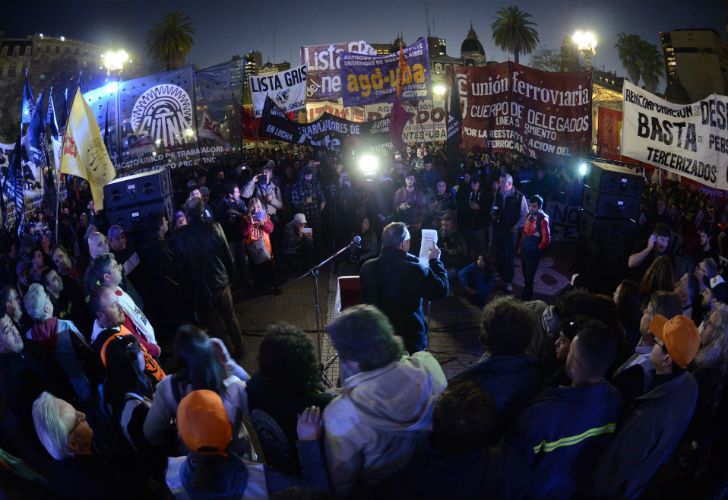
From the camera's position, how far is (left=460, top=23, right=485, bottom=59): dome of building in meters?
93.2

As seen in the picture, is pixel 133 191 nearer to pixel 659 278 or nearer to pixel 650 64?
pixel 659 278

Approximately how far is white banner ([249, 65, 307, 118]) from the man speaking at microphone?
1118 cm

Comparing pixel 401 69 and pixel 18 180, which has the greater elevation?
pixel 401 69

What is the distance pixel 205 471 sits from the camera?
93.7 inches

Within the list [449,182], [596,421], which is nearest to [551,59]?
[449,182]

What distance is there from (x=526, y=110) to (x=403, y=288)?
797 cm

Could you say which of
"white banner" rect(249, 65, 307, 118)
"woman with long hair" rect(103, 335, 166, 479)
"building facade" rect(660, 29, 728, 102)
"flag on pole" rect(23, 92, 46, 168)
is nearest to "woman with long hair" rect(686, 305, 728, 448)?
"woman with long hair" rect(103, 335, 166, 479)

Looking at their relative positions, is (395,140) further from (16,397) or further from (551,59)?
(551,59)

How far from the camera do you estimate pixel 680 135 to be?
8.10 meters

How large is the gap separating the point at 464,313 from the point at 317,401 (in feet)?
19.3

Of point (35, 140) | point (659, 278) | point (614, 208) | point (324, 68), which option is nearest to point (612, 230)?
point (614, 208)

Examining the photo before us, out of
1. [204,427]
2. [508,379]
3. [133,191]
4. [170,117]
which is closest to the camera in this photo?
[204,427]

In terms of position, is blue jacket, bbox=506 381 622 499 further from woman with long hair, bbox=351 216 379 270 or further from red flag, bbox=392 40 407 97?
red flag, bbox=392 40 407 97

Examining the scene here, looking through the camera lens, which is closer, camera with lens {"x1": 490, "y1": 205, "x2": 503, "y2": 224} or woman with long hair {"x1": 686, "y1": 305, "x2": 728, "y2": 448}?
woman with long hair {"x1": 686, "y1": 305, "x2": 728, "y2": 448}
